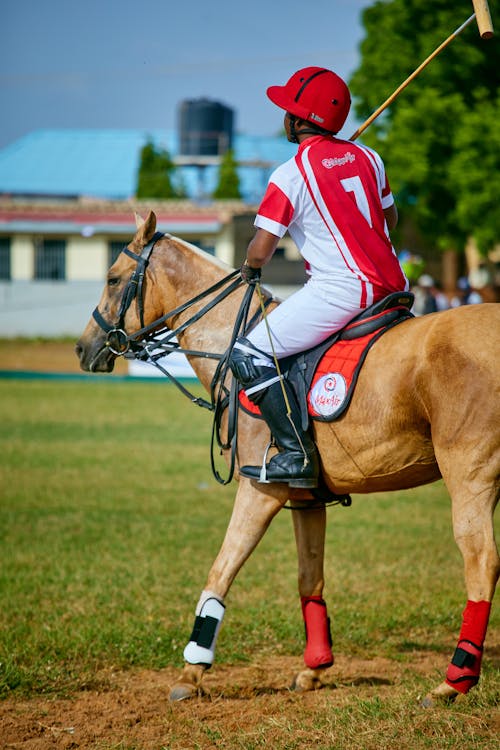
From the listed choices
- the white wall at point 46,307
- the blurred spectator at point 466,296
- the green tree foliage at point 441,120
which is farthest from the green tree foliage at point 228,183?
the blurred spectator at point 466,296

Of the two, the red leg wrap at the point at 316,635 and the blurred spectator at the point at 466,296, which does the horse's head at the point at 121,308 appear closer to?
the red leg wrap at the point at 316,635

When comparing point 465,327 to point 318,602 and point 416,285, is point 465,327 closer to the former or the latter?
point 318,602

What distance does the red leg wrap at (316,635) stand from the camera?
17.8 feet

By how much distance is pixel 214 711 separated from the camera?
5.00 metres

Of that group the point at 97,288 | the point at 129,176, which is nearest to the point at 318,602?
the point at 97,288

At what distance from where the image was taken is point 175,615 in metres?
6.80

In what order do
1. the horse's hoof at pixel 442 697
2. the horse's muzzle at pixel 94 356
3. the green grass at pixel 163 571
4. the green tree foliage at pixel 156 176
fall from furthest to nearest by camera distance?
the green tree foliage at pixel 156 176 < the green grass at pixel 163 571 < the horse's muzzle at pixel 94 356 < the horse's hoof at pixel 442 697

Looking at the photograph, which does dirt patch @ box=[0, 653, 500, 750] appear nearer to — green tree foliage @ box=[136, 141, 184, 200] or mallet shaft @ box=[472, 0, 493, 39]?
mallet shaft @ box=[472, 0, 493, 39]

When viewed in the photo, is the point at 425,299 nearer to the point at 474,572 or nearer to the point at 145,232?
the point at 145,232

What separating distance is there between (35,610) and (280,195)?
3705mm

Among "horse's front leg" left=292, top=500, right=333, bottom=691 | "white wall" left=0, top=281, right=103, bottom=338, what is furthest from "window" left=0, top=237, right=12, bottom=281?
"horse's front leg" left=292, top=500, right=333, bottom=691

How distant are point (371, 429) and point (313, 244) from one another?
3.45ft

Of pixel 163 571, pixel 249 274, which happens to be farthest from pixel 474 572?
pixel 163 571

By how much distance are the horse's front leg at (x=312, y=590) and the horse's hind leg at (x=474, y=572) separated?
1.05 m
